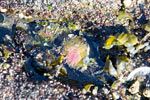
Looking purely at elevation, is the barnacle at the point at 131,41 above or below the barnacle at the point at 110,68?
above

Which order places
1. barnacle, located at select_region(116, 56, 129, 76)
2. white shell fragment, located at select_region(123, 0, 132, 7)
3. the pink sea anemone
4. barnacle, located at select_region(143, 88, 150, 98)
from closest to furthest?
barnacle, located at select_region(143, 88, 150, 98) < barnacle, located at select_region(116, 56, 129, 76) < the pink sea anemone < white shell fragment, located at select_region(123, 0, 132, 7)

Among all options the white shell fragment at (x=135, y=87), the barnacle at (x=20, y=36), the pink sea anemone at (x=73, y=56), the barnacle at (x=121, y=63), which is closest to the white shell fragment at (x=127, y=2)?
the barnacle at (x=121, y=63)

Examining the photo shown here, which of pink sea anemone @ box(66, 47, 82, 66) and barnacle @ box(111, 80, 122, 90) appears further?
pink sea anemone @ box(66, 47, 82, 66)

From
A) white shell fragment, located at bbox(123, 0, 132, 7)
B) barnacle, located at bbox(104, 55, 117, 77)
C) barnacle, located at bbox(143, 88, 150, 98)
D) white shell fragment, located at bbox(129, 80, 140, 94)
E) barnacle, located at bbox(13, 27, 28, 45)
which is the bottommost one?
barnacle, located at bbox(143, 88, 150, 98)

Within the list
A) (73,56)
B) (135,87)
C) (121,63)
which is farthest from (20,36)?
(135,87)

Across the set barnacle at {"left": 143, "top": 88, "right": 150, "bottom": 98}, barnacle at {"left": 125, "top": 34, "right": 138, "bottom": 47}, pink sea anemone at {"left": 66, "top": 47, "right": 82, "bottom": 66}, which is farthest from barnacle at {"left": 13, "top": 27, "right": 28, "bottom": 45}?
barnacle at {"left": 143, "top": 88, "right": 150, "bottom": 98}

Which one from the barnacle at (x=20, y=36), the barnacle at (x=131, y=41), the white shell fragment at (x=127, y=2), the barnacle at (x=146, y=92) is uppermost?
the white shell fragment at (x=127, y=2)

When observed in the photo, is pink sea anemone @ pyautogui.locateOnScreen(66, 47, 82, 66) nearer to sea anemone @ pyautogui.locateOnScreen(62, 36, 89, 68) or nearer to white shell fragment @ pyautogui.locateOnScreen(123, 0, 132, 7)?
sea anemone @ pyautogui.locateOnScreen(62, 36, 89, 68)

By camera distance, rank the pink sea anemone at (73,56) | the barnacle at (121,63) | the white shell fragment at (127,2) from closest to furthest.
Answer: the barnacle at (121,63) → the pink sea anemone at (73,56) → the white shell fragment at (127,2)


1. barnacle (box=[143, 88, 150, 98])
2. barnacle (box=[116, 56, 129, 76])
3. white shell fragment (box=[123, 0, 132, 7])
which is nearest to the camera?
barnacle (box=[143, 88, 150, 98])

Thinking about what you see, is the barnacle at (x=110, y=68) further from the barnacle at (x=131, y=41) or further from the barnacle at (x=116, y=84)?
the barnacle at (x=131, y=41)
